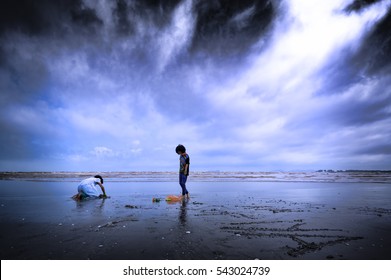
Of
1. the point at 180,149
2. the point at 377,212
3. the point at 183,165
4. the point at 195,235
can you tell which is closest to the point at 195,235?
the point at 195,235

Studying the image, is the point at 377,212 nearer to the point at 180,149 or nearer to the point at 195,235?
the point at 195,235

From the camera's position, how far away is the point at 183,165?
12.2 m

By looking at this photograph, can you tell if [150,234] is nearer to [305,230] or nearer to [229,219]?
[229,219]

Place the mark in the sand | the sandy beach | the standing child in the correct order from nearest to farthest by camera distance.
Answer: the sandy beach
the mark in the sand
the standing child

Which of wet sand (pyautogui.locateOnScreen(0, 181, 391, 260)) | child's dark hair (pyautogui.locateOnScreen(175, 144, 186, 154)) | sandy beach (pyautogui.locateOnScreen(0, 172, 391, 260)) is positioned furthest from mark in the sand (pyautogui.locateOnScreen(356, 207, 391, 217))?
child's dark hair (pyautogui.locateOnScreen(175, 144, 186, 154))

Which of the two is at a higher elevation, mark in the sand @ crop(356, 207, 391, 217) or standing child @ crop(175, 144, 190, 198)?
standing child @ crop(175, 144, 190, 198)

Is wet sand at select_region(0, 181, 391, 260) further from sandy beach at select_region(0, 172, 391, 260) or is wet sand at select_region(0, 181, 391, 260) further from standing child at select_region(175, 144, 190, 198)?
standing child at select_region(175, 144, 190, 198)

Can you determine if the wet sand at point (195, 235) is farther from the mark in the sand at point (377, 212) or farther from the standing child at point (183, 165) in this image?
the standing child at point (183, 165)

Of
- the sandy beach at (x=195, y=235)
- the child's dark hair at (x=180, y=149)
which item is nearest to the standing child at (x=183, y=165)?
the child's dark hair at (x=180, y=149)

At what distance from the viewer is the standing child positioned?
12070 mm

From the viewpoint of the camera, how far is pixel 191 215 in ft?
24.5

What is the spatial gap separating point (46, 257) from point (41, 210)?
5417 millimetres

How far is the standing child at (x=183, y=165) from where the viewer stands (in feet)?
39.6
